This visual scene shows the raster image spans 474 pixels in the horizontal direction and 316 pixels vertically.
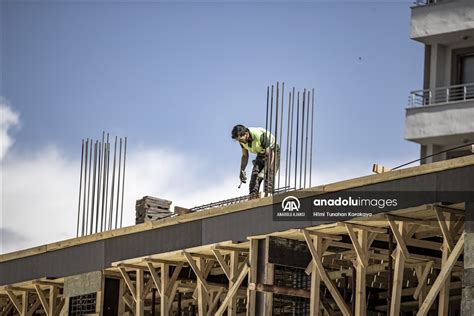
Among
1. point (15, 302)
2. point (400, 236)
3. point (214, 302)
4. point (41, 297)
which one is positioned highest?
point (400, 236)

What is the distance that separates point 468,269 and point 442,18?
23.2 meters

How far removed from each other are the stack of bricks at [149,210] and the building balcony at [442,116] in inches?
528

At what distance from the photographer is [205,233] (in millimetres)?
35750

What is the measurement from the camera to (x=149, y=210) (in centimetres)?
4028

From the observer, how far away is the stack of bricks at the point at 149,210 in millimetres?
40219

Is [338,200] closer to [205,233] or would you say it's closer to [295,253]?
[295,253]

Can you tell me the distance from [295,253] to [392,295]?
12.1 ft

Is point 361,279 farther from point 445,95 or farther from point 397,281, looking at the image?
point 445,95

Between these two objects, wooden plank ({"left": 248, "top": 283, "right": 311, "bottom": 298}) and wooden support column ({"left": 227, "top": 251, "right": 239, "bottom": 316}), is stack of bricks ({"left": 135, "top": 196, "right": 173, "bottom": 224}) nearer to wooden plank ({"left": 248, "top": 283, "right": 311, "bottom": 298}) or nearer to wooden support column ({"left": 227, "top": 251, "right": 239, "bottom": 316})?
wooden support column ({"left": 227, "top": 251, "right": 239, "bottom": 316})

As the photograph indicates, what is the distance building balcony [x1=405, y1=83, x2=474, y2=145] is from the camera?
50.3 meters

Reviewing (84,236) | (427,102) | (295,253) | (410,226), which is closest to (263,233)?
(295,253)

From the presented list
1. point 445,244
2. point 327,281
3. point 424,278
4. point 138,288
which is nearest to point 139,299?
point 138,288

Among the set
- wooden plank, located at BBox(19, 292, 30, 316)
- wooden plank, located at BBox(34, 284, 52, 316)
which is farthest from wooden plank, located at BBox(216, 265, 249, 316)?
wooden plank, located at BBox(19, 292, 30, 316)

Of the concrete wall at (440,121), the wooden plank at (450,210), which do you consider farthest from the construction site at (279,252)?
the concrete wall at (440,121)
